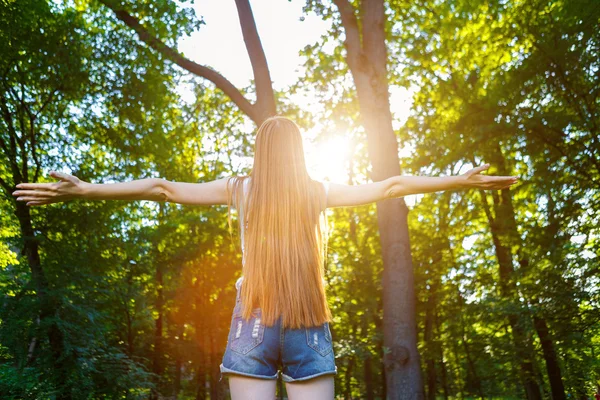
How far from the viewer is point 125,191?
2709mm

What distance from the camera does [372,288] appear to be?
19.3 metres

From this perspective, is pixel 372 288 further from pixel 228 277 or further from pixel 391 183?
pixel 391 183

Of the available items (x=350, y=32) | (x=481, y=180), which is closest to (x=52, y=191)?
(x=481, y=180)

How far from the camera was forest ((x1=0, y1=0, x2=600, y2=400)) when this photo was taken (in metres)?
9.91

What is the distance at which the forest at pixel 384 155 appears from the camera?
991 cm

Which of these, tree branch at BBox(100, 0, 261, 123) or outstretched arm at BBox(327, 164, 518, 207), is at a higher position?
tree branch at BBox(100, 0, 261, 123)

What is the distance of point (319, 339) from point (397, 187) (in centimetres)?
91

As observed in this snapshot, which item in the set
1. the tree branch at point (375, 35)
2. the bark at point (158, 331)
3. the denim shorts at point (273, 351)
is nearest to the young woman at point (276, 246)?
the denim shorts at point (273, 351)

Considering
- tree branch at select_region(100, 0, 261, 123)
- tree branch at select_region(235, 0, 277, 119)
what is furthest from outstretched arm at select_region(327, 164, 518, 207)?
tree branch at select_region(100, 0, 261, 123)

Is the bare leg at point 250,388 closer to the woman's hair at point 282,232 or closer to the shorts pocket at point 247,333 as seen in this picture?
the shorts pocket at point 247,333

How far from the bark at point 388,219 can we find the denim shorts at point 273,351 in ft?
19.8

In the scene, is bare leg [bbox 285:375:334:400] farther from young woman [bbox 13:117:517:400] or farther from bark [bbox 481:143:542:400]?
bark [bbox 481:143:542:400]

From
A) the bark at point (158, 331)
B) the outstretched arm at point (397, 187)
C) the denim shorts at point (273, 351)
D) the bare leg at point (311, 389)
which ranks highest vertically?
the outstretched arm at point (397, 187)

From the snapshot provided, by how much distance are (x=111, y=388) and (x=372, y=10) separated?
30.9 feet
